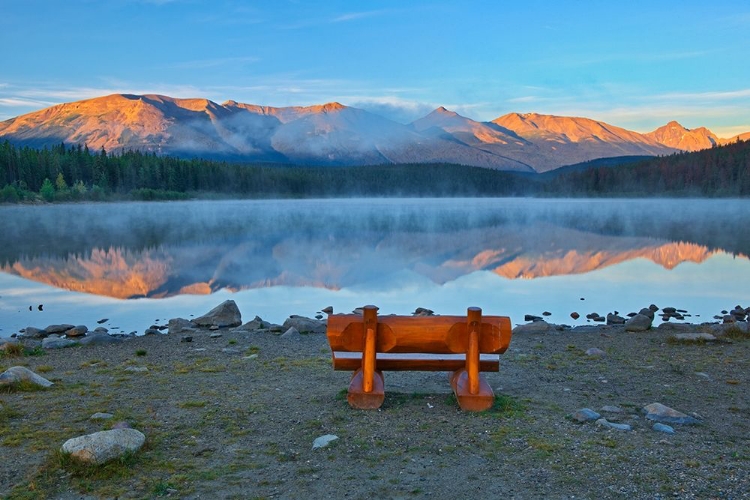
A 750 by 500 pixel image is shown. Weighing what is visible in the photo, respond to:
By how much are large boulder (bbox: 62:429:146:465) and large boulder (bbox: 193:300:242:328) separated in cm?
973

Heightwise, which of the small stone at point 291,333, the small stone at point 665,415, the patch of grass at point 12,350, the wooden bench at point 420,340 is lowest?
the small stone at point 291,333

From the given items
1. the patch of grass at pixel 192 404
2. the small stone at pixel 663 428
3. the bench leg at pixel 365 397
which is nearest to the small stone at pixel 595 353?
the small stone at pixel 663 428

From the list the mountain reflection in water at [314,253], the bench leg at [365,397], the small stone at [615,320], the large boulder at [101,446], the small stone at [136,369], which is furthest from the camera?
the mountain reflection in water at [314,253]

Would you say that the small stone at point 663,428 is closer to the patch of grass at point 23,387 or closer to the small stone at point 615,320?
the patch of grass at point 23,387

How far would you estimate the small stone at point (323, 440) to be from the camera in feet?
23.3

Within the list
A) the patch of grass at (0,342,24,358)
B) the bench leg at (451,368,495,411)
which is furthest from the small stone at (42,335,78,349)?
the bench leg at (451,368,495,411)

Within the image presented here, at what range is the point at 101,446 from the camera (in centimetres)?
643

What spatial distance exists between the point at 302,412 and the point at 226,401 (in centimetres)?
127

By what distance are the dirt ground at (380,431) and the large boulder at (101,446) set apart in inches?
5.0

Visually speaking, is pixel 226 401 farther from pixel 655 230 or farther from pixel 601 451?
pixel 655 230

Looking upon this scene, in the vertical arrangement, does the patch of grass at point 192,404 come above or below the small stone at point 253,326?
above

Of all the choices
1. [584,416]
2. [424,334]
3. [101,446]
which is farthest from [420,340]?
[101,446]

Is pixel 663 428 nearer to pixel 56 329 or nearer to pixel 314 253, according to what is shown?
pixel 56 329

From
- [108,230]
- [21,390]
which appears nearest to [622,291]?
[21,390]
